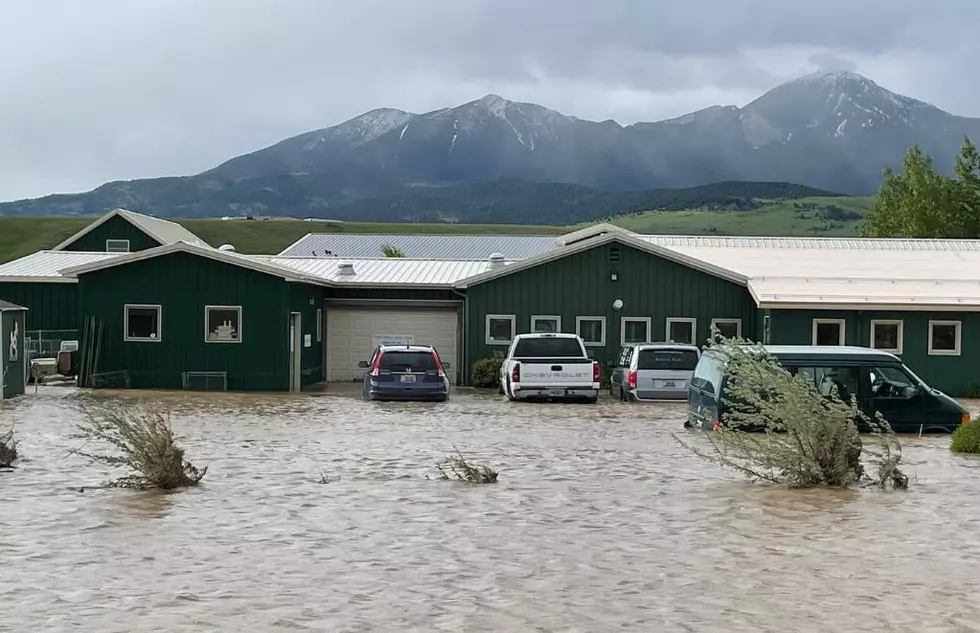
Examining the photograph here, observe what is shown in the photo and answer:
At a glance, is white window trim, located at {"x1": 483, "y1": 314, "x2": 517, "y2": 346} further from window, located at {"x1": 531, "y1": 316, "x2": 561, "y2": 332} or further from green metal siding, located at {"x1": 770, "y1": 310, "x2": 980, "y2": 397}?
green metal siding, located at {"x1": 770, "y1": 310, "x2": 980, "y2": 397}

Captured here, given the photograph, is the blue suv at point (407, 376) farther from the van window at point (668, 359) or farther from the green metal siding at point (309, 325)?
the green metal siding at point (309, 325)

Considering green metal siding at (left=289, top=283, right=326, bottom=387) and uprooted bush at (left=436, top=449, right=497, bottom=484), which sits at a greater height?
green metal siding at (left=289, top=283, right=326, bottom=387)

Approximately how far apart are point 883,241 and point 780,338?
1394 centimetres

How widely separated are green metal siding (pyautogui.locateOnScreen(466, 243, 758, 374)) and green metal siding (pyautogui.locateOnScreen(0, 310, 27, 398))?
1202 centimetres

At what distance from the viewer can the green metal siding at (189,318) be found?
33.8 meters

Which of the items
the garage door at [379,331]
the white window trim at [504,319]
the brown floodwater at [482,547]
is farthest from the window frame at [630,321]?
the brown floodwater at [482,547]

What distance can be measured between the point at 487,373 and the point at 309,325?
5.08 metres

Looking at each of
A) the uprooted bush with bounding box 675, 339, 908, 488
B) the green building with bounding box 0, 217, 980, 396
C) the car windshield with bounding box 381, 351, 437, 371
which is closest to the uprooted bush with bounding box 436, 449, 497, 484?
the uprooted bush with bounding box 675, 339, 908, 488

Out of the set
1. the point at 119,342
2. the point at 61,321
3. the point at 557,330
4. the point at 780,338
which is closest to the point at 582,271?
the point at 557,330

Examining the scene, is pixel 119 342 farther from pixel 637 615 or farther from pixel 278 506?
pixel 637 615

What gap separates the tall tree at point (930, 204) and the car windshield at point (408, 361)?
5859 centimetres

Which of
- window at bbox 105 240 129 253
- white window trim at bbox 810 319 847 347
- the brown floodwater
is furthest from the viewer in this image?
window at bbox 105 240 129 253

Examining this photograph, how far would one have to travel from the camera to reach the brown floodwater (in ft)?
28.5

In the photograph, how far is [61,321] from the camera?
43.9 meters
